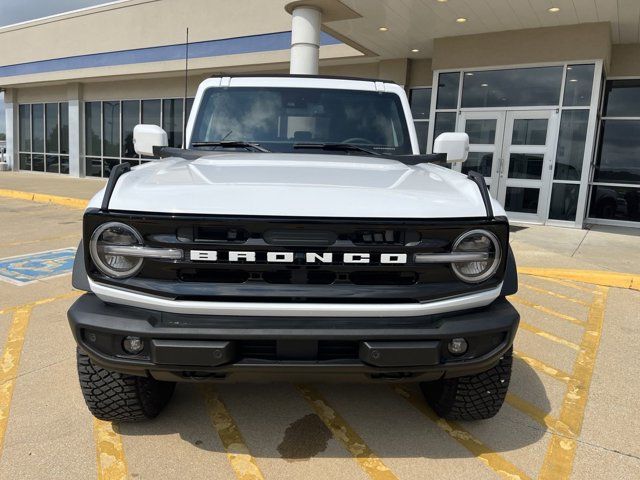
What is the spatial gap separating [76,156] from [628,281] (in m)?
21.1

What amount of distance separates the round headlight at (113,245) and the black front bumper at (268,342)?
0.16m

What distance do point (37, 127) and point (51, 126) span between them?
131 centimetres

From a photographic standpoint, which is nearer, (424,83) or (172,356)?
(172,356)

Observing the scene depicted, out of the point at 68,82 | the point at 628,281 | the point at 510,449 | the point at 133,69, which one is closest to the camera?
the point at 510,449

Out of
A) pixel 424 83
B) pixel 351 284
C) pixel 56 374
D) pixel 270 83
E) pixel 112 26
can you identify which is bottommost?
pixel 56 374

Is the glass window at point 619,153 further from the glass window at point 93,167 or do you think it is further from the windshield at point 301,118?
the glass window at point 93,167

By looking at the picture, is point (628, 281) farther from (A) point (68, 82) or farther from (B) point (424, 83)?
(A) point (68, 82)

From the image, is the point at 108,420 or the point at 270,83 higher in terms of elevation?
the point at 270,83

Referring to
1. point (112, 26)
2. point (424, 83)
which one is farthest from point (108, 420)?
point (112, 26)

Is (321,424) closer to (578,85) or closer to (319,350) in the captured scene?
(319,350)

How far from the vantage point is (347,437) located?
8.73ft

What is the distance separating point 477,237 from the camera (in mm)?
2207

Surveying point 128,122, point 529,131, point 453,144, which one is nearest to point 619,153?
point 529,131

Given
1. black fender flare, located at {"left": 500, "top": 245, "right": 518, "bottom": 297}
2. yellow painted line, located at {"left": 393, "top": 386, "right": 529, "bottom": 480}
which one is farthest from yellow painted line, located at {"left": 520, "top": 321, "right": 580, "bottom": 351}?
black fender flare, located at {"left": 500, "top": 245, "right": 518, "bottom": 297}
